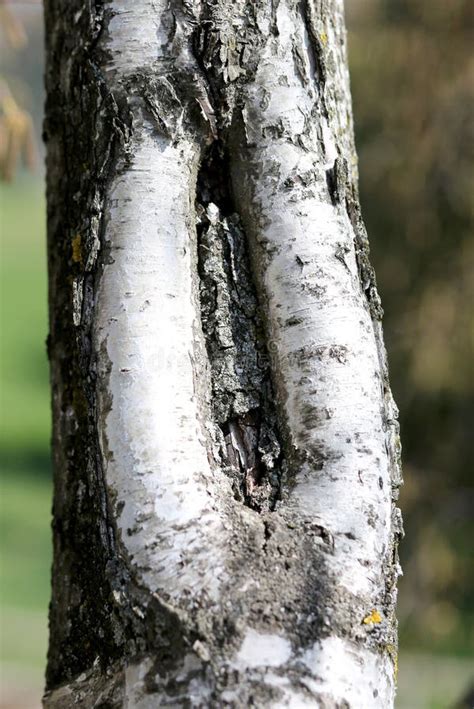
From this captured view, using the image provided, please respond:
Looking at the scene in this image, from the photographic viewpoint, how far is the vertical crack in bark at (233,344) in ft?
3.46

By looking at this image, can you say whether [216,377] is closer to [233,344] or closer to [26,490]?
[233,344]

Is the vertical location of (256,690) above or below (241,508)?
below

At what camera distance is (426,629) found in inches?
200

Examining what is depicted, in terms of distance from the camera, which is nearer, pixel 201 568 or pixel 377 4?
pixel 201 568

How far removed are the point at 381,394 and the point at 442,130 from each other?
13.3ft

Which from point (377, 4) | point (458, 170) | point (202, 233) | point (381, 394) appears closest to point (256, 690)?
point (381, 394)

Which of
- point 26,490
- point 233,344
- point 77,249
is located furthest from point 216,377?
point 26,490

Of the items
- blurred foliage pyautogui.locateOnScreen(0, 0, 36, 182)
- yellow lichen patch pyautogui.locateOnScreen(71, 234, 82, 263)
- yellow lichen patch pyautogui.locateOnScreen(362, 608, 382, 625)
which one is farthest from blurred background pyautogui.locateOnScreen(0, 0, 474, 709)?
yellow lichen patch pyautogui.locateOnScreen(362, 608, 382, 625)

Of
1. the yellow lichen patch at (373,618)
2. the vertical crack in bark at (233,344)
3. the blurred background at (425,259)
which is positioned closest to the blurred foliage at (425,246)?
the blurred background at (425,259)

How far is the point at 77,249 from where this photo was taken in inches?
43.9

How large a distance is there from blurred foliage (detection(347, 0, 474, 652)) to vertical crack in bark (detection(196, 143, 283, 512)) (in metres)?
3.77

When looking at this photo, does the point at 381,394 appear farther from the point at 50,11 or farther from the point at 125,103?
the point at 50,11

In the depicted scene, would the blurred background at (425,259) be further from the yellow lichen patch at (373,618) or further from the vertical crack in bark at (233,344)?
the yellow lichen patch at (373,618)

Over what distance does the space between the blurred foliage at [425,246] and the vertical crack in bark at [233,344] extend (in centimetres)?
377
